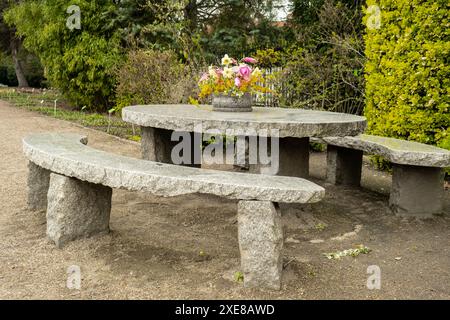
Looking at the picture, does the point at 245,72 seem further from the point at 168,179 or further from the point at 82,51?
the point at 82,51

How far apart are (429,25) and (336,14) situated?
123 inches

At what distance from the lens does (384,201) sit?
5.53m

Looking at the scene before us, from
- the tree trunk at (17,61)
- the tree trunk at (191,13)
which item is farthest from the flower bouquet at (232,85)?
the tree trunk at (17,61)

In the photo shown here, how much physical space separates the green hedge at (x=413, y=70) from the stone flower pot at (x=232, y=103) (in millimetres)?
2365

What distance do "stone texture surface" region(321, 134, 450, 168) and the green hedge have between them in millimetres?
797

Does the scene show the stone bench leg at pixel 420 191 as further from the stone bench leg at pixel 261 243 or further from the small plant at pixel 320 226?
the stone bench leg at pixel 261 243

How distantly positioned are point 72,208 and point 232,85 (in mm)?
1895

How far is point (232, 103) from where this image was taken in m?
4.88

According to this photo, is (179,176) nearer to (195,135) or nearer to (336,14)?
(195,135)

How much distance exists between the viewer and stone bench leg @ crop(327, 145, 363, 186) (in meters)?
6.18

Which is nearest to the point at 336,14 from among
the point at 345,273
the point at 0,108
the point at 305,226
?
the point at 305,226

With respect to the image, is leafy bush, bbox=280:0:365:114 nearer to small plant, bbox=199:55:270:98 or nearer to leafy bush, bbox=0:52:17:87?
small plant, bbox=199:55:270:98

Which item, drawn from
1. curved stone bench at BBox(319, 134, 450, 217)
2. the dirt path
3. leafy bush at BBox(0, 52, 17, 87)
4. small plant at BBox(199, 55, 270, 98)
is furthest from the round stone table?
leafy bush at BBox(0, 52, 17, 87)

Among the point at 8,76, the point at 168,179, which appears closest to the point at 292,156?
the point at 168,179
